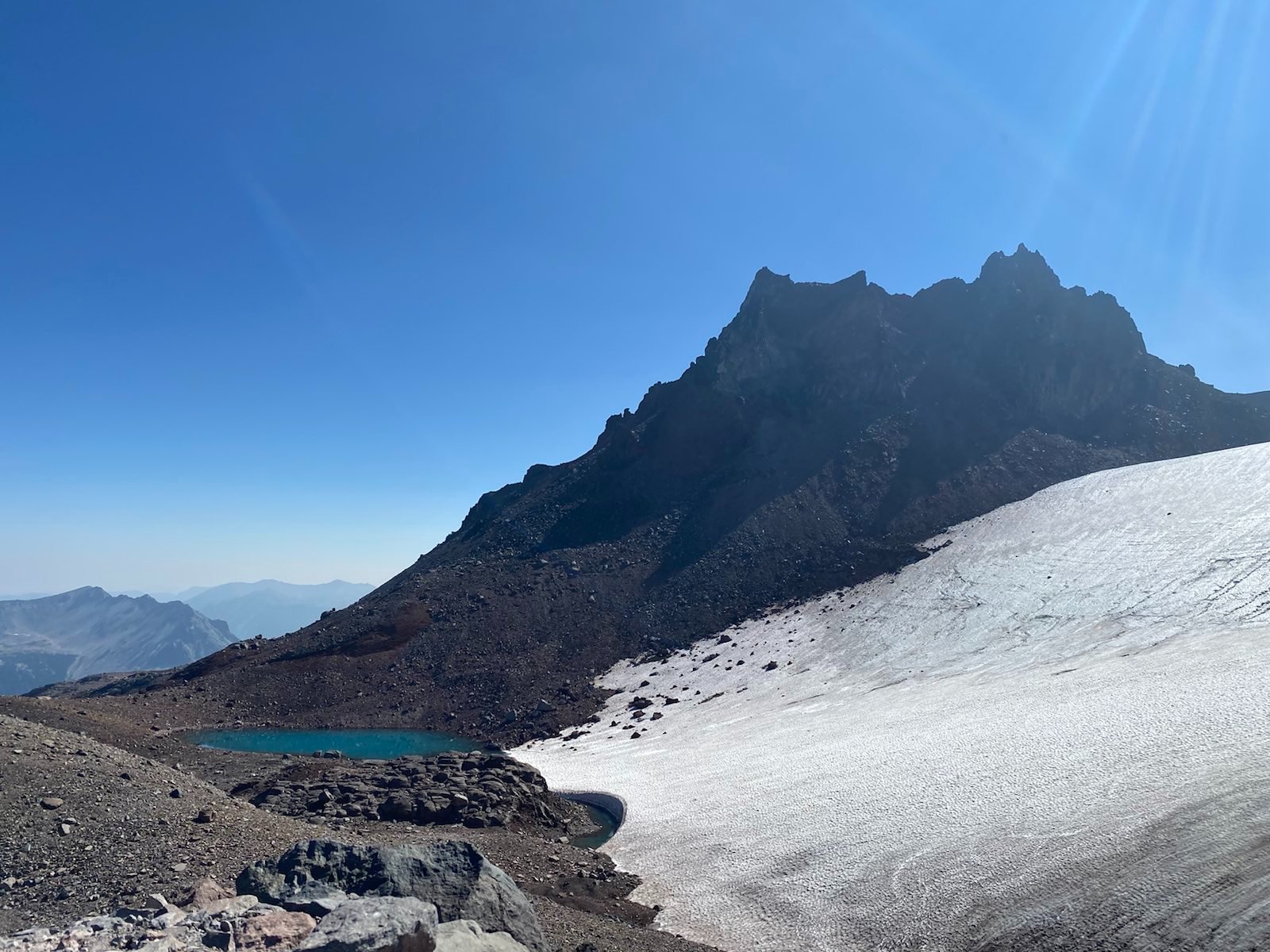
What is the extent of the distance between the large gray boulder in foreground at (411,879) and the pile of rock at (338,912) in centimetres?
2

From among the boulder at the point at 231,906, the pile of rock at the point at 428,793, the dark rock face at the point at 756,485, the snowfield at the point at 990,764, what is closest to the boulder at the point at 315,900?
the boulder at the point at 231,906

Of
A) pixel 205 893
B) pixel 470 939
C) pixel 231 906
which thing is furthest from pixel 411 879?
pixel 205 893

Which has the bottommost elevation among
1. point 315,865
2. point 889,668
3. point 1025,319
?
point 889,668

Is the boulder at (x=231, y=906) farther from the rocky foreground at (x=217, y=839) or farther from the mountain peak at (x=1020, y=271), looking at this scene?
the mountain peak at (x=1020, y=271)

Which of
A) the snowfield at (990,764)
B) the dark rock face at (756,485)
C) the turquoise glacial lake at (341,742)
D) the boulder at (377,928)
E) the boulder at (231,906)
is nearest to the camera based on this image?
the boulder at (377,928)

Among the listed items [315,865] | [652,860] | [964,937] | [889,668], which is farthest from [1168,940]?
[889,668]

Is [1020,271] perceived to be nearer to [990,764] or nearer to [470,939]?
[990,764]

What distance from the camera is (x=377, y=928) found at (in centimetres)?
1010

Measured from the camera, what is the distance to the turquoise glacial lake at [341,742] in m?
49.6

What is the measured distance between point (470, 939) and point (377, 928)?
5.76 ft

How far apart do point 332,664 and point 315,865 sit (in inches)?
2253

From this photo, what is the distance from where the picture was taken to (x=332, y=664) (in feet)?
214

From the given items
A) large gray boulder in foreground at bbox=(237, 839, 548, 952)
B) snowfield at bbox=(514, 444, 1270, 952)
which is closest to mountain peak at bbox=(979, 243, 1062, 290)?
snowfield at bbox=(514, 444, 1270, 952)

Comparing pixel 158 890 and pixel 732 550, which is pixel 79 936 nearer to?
pixel 158 890
